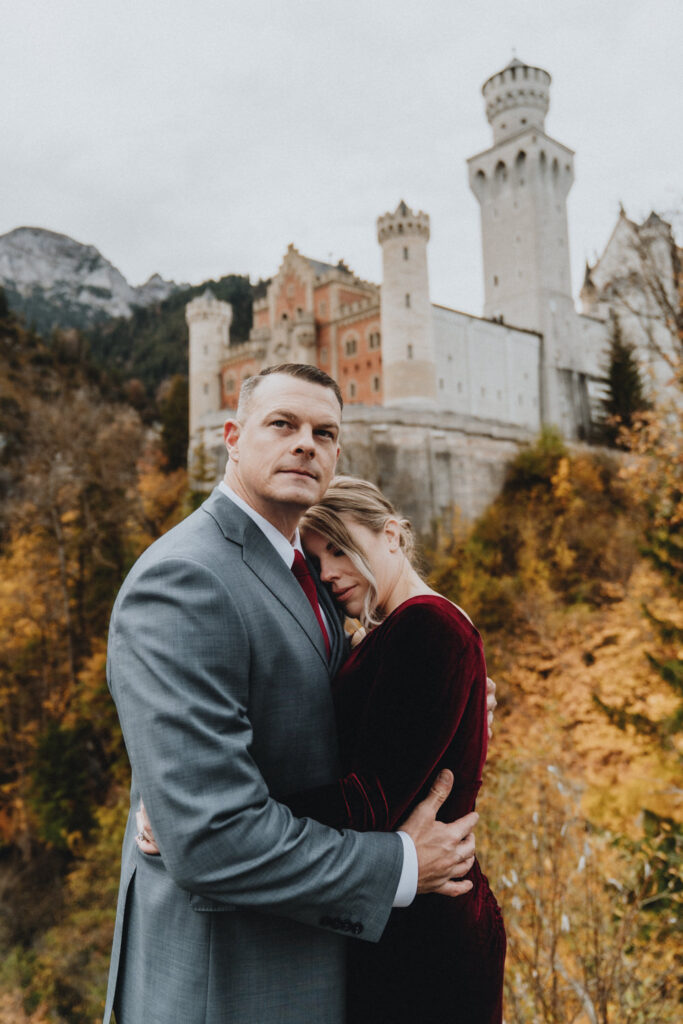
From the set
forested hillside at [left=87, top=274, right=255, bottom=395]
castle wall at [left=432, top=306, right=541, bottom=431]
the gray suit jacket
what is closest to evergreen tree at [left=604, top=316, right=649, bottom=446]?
castle wall at [left=432, top=306, right=541, bottom=431]

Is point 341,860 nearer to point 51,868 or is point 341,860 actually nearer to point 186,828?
point 186,828

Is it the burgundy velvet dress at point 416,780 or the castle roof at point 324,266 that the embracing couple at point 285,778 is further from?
the castle roof at point 324,266

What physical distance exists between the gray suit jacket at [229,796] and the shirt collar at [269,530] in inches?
1.4

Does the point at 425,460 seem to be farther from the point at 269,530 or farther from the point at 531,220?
the point at 269,530

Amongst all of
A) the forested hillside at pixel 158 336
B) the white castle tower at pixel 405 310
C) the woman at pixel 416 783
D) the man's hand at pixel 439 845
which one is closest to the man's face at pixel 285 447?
the woman at pixel 416 783

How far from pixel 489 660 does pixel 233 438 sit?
15.6m

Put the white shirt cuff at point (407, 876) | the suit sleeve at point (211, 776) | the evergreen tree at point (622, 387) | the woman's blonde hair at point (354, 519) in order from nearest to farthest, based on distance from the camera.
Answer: the suit sleeve at point (211, 776)
the white shirt cuff at point (407, 876)
the woman's blonde hair at point (354, 519)
the evergreen tree at point (622, 387)

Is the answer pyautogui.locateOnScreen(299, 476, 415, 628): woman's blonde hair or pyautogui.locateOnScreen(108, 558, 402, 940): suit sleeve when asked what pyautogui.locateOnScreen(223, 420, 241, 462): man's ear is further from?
pyautogui.locateOnScreen(108, 558, 402, 940): suit sleeve

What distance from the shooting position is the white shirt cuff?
1.84m

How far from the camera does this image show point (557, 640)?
17.3 meters

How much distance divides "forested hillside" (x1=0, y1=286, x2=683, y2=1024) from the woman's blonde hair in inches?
173

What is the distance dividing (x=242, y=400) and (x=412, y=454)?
22.5 m

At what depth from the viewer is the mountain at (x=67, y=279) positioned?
120 metres

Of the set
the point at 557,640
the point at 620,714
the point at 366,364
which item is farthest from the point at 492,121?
the point at 620,714
